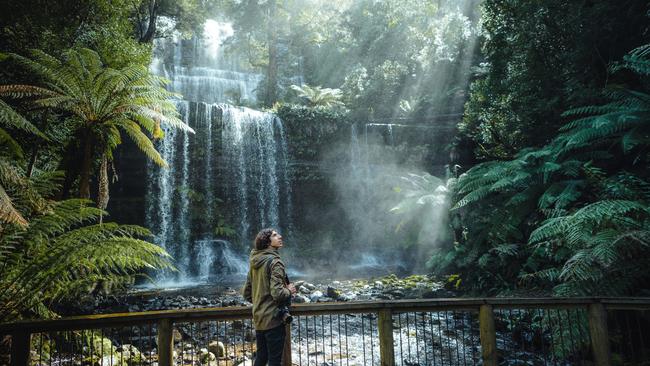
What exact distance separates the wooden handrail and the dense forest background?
2.02 ft

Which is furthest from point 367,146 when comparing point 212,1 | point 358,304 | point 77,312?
point 358,304

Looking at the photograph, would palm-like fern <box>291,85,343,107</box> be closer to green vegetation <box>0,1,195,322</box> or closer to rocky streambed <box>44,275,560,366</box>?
green vegetation <box>0,1,195,322</box>

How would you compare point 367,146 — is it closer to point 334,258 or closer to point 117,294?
point 334,258

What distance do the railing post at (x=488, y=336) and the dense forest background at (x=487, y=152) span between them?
51.7 inches

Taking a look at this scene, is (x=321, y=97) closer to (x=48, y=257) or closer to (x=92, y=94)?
(x=92, y=94)

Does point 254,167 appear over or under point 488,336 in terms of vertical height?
over

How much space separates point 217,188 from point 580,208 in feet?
44.5

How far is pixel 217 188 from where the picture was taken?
52.8 ft

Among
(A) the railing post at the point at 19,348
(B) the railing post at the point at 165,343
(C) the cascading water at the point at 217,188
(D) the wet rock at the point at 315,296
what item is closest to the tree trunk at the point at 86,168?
(A) the railing post at the point at 19,348

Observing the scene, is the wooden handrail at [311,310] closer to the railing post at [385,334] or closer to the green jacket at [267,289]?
the railing post at [385,334]

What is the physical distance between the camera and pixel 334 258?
663 inches

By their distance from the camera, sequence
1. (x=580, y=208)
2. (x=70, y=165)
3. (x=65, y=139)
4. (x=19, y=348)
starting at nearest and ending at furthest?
1. (x=19, y=348)
2. (x=580, y=208)
3. (x=70, y=165)
4. (x=65, y=139)

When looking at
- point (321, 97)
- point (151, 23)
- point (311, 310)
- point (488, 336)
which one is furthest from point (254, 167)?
point (488, 336)

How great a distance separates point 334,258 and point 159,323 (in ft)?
46.5
